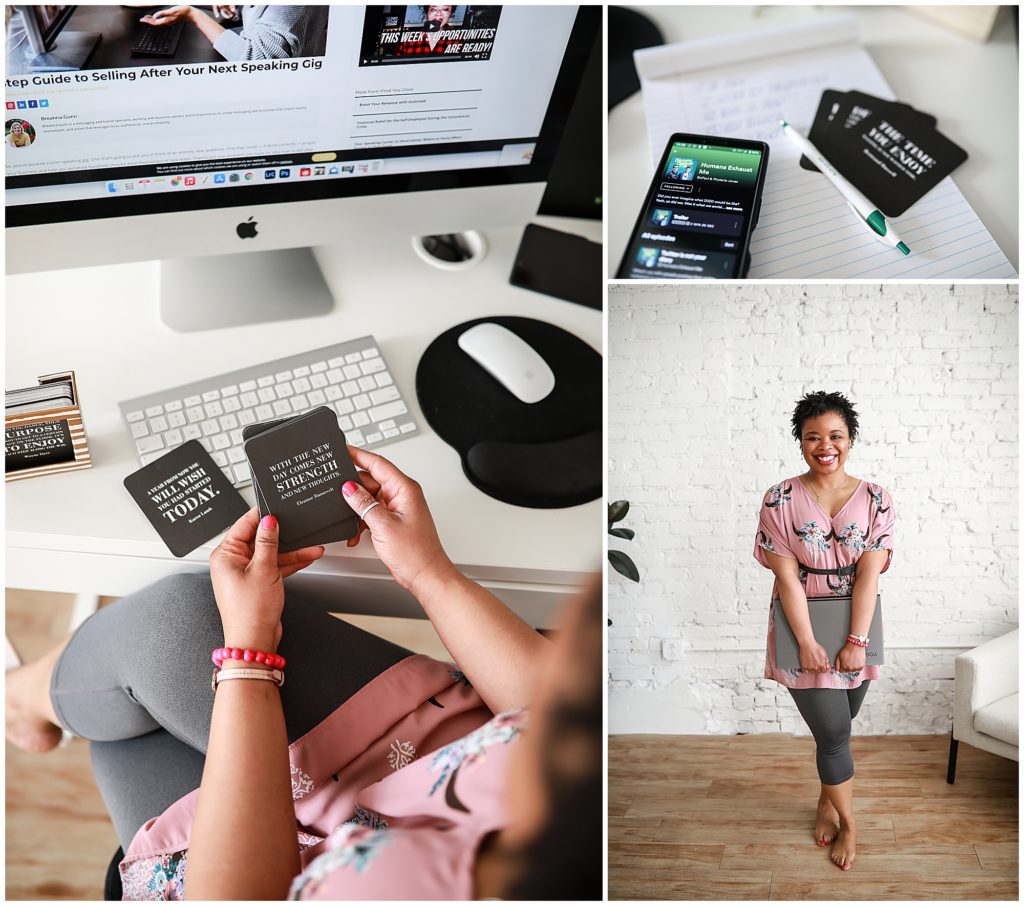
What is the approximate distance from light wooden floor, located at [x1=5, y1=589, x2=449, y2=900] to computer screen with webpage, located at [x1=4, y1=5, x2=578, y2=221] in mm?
834

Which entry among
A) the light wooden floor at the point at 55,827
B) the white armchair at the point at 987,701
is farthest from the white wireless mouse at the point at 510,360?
the light wooden floor at the point at 55,827

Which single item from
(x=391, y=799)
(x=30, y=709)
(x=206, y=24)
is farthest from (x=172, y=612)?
(x=206, y=24)

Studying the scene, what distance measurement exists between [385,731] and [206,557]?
247 mm

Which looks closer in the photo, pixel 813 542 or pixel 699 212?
pixel 813 542

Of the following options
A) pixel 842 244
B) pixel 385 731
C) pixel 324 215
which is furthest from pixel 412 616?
pixel 842 244

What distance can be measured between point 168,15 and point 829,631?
2.50 ft

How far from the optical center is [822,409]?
66 cm

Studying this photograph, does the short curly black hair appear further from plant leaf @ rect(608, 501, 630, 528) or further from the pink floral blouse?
the pink floral blouse

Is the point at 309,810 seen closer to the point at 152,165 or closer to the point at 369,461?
the point at 369,461

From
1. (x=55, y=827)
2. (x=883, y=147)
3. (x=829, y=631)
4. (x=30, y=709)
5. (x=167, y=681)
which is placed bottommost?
(x=55, y=827)

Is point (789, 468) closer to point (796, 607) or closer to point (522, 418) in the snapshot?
point (796, 607)

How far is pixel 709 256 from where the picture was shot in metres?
0.78

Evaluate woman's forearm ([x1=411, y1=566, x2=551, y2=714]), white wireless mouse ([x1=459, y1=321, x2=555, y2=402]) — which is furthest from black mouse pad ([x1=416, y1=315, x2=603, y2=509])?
woman's forearm ([x1=411, y1=566, x2=551, y2=714])

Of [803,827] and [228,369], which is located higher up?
[228,369]
